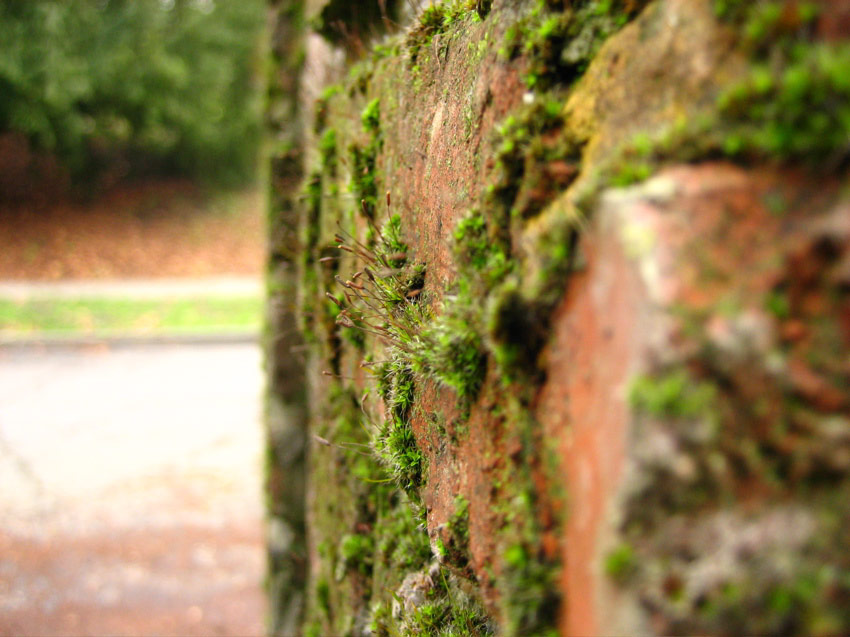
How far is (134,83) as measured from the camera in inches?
595

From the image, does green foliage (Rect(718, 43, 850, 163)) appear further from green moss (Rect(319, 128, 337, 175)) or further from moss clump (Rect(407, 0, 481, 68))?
green moss (Rect(319, 128, 337, 175))

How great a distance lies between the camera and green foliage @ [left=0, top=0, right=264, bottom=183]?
13.9 m

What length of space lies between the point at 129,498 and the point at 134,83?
1149 cm

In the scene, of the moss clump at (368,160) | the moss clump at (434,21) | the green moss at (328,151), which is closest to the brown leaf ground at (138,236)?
the green moss at (328,151)

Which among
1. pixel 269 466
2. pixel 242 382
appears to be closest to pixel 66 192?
pixel 242 382

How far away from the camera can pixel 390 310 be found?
193 cm

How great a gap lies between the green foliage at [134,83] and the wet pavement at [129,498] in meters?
6.93

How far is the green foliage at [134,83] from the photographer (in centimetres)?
1395

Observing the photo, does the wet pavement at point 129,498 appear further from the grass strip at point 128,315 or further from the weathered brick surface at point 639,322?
the weathered brick surface at point 639,322

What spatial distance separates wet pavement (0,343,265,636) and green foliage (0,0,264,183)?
6.93 m

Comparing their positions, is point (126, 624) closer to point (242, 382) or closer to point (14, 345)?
point (242, 382)

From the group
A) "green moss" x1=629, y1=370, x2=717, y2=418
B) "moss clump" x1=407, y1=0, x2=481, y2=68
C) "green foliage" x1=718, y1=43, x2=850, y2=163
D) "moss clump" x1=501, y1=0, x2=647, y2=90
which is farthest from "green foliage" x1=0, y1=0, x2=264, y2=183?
"green moss" x1=629, y1=370, x2=717, y2=418

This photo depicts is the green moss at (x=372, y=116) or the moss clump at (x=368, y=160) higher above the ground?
the green moss at (x=372, y=116)

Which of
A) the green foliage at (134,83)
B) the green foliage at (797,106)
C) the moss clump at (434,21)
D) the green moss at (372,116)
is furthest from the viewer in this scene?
the green foliage at (134,83)
